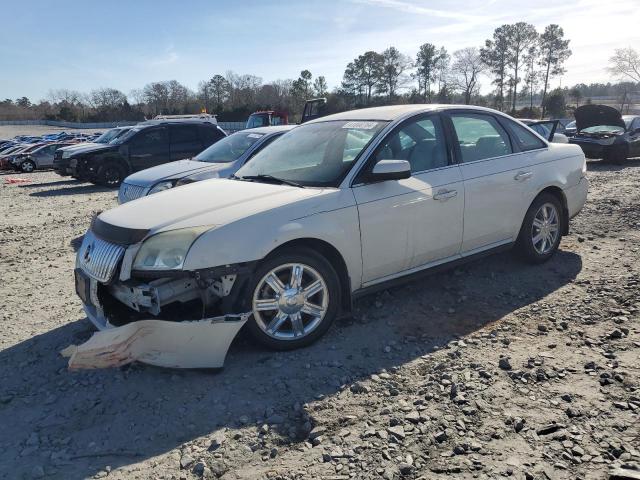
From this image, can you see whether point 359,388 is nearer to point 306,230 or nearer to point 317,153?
point 306,230

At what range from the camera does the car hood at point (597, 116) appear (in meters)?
15.4

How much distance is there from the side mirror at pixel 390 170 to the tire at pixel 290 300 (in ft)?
2.58

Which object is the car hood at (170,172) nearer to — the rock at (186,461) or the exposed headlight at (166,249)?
the exposed headlight at (166,249)

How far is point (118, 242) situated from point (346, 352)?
1.78m

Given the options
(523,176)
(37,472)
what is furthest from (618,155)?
(37,472)

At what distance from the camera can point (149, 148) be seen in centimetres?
1445

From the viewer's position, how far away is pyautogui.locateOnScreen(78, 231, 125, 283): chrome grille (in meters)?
3.58

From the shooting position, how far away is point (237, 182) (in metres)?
4.50

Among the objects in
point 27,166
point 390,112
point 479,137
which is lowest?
point 27,166

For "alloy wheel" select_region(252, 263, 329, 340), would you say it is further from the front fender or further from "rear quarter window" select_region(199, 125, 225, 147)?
"rear quarter window" select_region(199, 125, 225, 147)

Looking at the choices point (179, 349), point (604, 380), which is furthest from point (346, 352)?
point (604, 380)

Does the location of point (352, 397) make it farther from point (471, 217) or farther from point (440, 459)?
point (471, 217)

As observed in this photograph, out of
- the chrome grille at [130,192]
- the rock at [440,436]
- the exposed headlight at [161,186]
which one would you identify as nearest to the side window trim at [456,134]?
the rock at [440,436]

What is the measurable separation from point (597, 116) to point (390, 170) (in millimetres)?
14428
